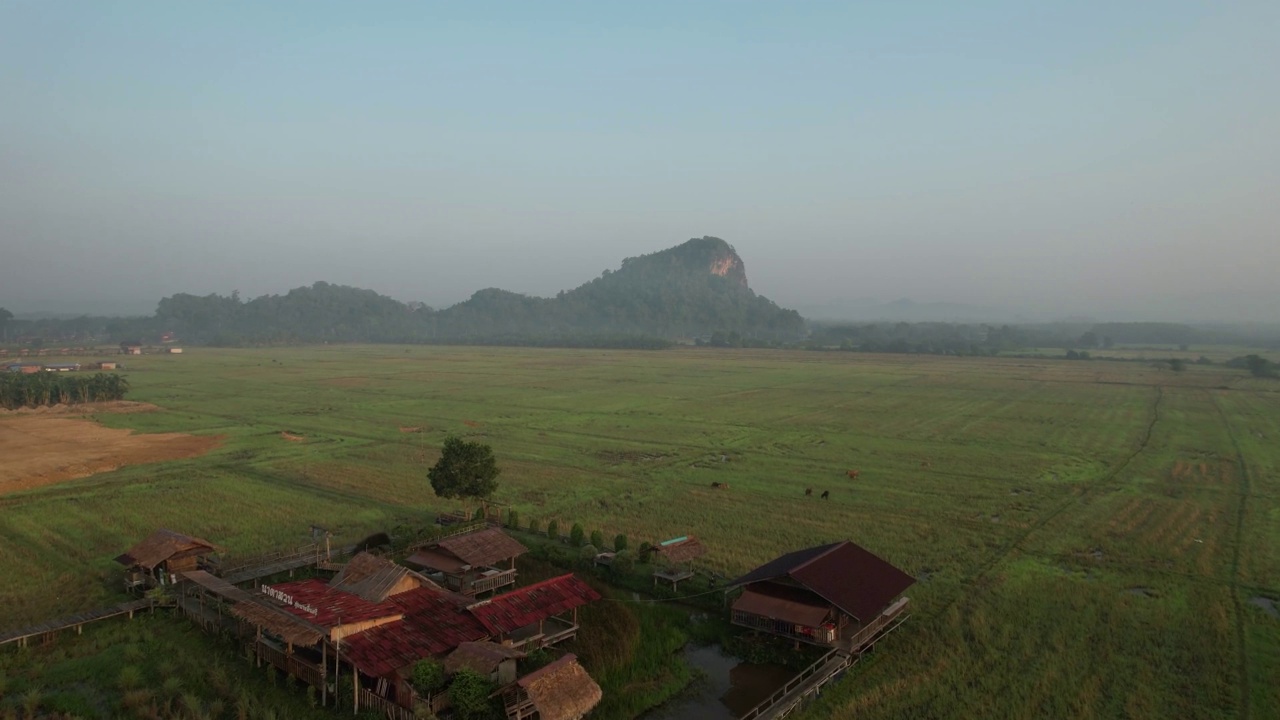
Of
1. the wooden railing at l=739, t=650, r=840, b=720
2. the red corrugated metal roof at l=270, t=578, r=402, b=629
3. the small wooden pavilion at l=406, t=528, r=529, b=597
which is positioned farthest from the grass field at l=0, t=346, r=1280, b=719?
the red corrugated metal roof at l=270, t=578, r=402, b=629

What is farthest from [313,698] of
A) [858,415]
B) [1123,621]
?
[858,415]

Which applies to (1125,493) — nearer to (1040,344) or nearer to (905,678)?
(905,678)

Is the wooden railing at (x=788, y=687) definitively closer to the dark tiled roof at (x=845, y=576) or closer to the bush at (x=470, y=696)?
the dark tiled roof at (x=845, y=576)

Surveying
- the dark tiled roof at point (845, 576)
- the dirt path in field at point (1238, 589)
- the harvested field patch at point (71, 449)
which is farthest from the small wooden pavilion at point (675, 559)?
the harvested field patch at point (71, 449)

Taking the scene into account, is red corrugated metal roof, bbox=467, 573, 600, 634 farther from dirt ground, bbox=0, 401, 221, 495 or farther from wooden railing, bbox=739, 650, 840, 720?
dirt ground, bbox=0, 401, 221, 495

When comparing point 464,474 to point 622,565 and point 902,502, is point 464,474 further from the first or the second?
point 902,502
